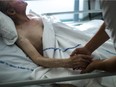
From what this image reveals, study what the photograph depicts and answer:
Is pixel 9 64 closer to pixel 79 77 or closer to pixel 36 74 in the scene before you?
pixel 36 74

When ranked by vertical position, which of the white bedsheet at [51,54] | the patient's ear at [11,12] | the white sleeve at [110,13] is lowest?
the white bedsheet at [51,54]

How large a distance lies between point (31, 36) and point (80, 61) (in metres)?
0.48

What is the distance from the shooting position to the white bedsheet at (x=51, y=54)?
4.63ft

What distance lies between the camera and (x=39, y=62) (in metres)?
1.50

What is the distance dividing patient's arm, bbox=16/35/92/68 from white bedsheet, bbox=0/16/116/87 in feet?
0.10

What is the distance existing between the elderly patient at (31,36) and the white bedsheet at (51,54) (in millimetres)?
39

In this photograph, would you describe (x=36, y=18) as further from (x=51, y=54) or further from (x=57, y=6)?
(x=57, y=6)

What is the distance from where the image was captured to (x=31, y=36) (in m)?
1.70

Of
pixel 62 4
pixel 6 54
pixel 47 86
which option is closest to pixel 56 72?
pixel 47 86

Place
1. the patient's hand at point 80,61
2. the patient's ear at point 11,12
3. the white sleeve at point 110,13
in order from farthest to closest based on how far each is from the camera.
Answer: the patient's ear at point 11,12, the patient's hand at point 80,61, the white sleeve at point 110,13

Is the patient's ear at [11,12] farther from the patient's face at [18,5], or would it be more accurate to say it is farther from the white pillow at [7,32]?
the white pillow at [7,32]

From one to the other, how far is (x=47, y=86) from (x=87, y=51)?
13.4 inches

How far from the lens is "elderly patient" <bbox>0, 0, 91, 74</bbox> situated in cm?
141

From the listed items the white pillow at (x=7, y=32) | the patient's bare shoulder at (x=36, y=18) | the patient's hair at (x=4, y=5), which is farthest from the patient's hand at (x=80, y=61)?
the patient's hair at (x=4, y=5)
